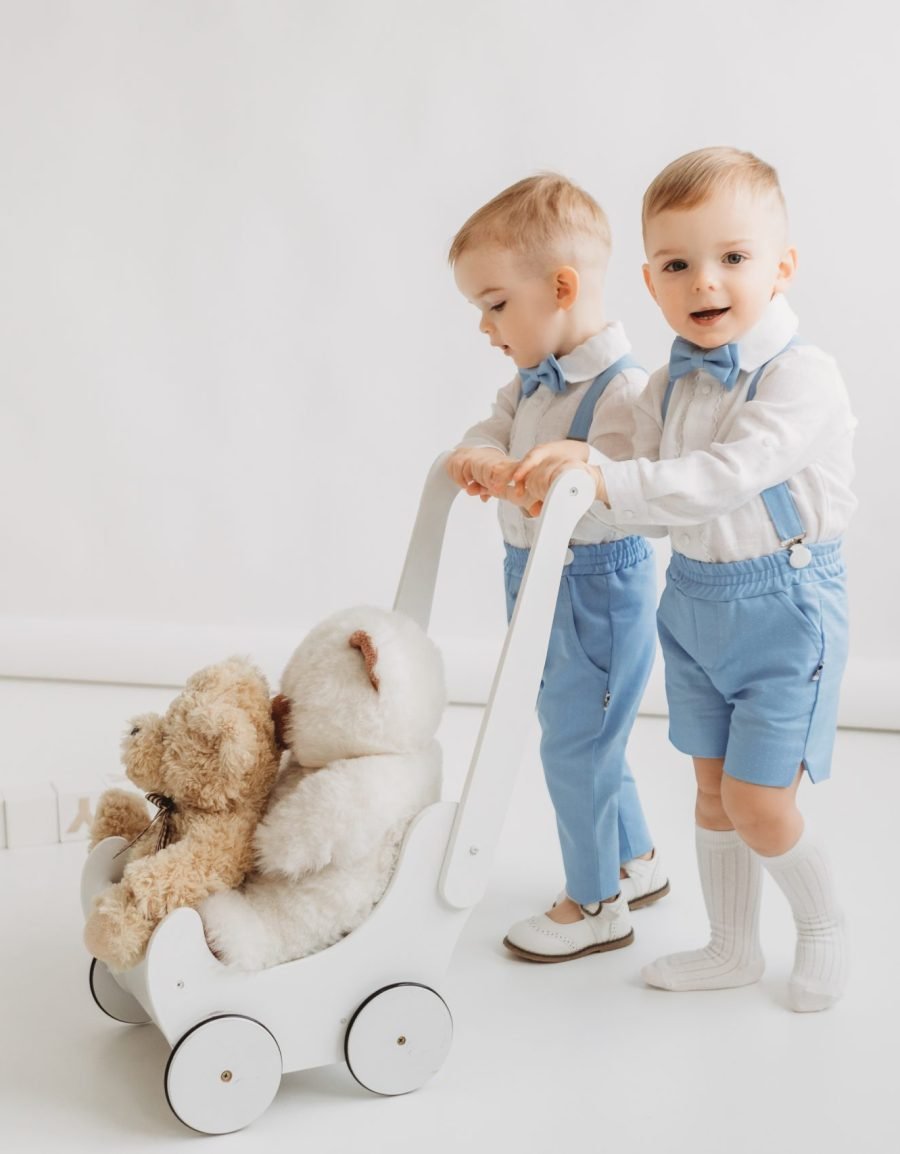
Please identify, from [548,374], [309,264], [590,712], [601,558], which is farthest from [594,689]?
[309,264]

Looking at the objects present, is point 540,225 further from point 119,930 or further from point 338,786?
point 119,930

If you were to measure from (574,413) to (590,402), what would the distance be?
2 cm

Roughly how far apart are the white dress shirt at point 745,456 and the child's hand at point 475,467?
105mm

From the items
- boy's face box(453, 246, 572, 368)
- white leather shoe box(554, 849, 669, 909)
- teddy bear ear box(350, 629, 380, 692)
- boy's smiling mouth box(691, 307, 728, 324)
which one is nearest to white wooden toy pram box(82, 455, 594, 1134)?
teddy bear ear box(350, 629, 380, 692)

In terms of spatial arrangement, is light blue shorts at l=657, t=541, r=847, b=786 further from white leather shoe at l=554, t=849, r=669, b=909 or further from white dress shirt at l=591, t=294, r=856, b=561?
white leather shoe at l=554, t=849, r=669, b=909

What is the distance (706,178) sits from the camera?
123cm

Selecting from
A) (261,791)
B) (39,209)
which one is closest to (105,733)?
(39,209)

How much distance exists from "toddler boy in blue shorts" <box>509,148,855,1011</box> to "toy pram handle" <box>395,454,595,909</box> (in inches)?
1.8

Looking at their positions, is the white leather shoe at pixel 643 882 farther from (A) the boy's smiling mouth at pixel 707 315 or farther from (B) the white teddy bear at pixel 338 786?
(A) the boy's smiling mouth at pixel 707 315

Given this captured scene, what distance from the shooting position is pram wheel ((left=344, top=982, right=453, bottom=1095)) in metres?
1.16

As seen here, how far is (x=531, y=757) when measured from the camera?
7.54 ft

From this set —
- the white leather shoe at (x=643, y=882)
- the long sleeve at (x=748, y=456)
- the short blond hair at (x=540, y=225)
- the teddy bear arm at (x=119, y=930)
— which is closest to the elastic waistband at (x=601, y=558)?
the long sleeve at (x=748, y=456)

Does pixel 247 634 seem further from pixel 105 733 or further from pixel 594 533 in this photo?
pixel 594 533

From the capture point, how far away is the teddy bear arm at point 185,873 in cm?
112
